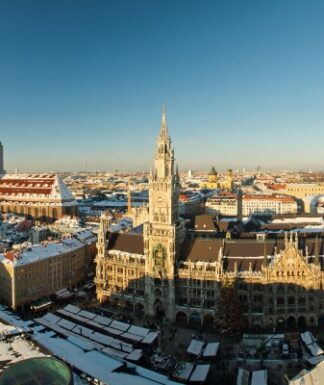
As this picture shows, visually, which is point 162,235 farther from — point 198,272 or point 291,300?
point 291,300

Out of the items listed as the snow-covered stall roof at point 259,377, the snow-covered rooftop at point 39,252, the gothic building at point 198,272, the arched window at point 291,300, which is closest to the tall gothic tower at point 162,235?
the gothic building at point 198,272

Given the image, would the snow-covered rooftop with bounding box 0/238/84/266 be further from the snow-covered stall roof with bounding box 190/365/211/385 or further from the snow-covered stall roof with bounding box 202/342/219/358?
the snow-covered stall roof with bounding box 190/365/211/385

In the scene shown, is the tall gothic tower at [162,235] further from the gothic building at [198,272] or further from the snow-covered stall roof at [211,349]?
the snow-covered stall roof at [211,349]

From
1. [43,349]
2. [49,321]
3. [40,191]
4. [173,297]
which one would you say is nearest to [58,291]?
[49,321]

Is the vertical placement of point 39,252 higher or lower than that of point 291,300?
higher

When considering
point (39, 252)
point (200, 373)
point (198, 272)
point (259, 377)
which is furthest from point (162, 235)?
point (259, 377)

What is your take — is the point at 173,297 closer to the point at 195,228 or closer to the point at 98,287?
the point at 98,287

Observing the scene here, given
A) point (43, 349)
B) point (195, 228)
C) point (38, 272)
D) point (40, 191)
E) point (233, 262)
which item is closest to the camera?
point (43, 349)
